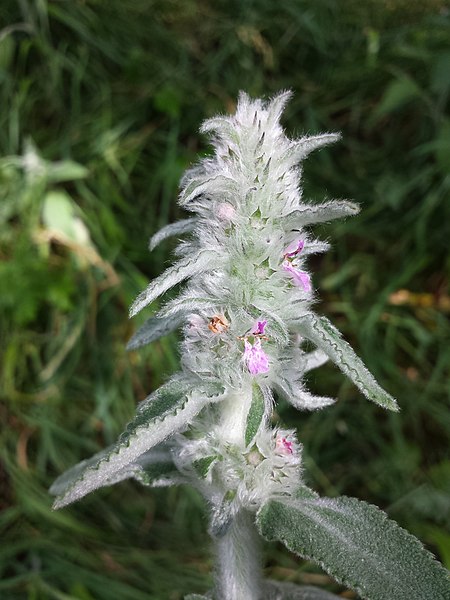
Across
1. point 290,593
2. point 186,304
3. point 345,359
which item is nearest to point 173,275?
point 186,304

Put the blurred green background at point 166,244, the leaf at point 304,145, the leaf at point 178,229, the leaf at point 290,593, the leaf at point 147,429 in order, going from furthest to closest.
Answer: the blurred green background at point 166,244
the leaf at point 290,593
the leaf at point 178,229
the leaf at point 304,145
the leaf at point 147,429

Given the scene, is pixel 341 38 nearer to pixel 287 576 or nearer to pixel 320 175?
pixel 320 175

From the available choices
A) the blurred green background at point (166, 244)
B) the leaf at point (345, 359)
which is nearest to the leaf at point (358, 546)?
the leaf at point (345, 359)

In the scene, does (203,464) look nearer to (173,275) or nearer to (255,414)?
(255,414)

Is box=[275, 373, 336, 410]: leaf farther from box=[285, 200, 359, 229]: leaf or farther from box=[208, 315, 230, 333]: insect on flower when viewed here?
box=[285, 200, 359, 229]: leaf

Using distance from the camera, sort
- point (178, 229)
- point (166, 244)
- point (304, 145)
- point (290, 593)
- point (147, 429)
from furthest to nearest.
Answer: point (166, 244) → point (290, 593) → point (178, 229) → point (304, 145) → point (147, 429)

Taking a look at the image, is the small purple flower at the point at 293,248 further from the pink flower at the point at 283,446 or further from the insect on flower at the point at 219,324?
the pink flower at the point at 283,446
